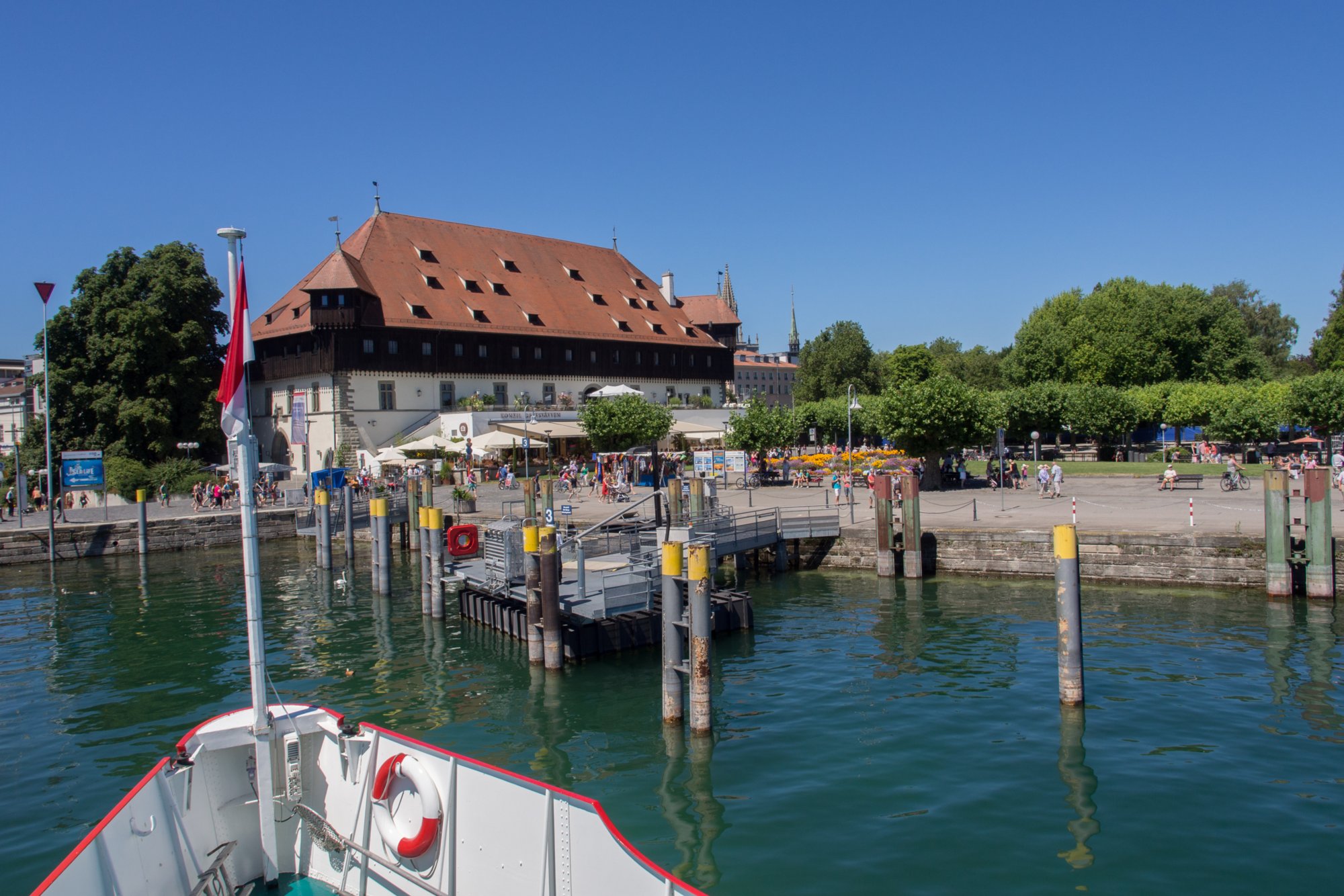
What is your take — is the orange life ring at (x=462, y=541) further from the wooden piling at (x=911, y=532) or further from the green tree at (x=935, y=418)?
the green tree at (x=935, y=418)

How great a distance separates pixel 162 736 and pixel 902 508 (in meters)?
18.8

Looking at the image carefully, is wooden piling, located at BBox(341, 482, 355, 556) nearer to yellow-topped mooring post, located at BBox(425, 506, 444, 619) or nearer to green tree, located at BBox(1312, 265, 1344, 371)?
yellow-topped mooring post, located at BBox(425, 506, 444, 619)

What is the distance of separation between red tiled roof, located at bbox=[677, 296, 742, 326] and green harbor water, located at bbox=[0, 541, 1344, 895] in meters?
59.3

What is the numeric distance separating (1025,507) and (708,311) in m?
54.5

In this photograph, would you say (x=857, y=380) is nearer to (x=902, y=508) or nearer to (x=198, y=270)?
(x=198, y=270)

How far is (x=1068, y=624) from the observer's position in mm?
15922

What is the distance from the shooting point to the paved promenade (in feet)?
92.0

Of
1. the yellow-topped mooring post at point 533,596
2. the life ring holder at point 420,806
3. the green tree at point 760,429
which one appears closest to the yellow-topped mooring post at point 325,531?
the yellow-topped mooring post at point 533,596

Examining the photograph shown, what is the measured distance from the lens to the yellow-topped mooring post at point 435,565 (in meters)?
24.8

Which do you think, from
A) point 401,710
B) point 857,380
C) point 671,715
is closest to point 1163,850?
point 671,715

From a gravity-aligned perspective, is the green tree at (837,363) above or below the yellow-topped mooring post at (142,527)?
above

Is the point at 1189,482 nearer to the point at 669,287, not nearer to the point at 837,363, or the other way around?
the point at 669,287

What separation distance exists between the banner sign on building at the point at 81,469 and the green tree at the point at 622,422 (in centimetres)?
2179

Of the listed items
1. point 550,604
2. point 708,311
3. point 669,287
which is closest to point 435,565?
point 550,604
